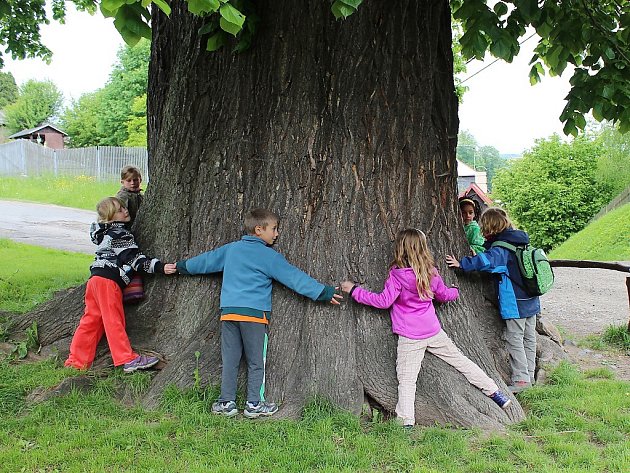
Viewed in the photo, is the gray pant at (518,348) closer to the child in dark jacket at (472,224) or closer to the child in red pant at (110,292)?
the child in dark jacket at (472,224)

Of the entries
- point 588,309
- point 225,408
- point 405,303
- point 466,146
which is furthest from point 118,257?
point 466,146

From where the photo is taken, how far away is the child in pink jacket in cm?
476

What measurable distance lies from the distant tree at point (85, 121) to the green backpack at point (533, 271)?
186ft

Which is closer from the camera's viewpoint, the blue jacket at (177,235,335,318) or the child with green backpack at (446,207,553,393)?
the blue jacket at (177,235,335,318)

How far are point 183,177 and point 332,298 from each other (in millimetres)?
1740

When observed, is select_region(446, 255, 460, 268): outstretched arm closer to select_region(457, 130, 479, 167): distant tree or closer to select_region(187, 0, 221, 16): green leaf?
select_region(187, 0, 221, 16): green leaf

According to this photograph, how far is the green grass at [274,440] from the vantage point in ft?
13.0

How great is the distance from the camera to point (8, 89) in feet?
306

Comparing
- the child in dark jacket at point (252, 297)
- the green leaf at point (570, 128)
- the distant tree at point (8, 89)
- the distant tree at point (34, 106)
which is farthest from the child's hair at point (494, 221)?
the distant tree at point (8, 89)

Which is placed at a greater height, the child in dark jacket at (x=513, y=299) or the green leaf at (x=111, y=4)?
the green leaf at (x=111, y=4)

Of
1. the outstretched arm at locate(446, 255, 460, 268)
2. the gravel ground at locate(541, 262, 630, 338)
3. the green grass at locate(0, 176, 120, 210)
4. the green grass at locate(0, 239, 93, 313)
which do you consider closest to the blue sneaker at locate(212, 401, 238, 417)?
the outstretched arm at locate(446, 255, 460, 268)

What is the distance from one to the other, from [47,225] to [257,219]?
17.7m

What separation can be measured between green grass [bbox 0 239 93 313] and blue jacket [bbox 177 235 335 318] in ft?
13.5

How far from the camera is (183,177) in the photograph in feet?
18.3
